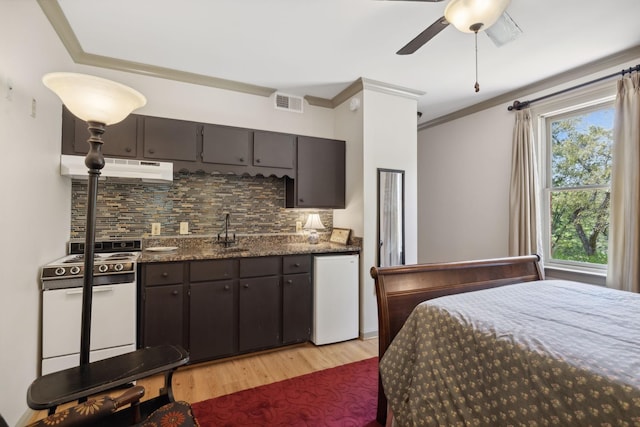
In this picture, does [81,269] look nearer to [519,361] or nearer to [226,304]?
[226,304]

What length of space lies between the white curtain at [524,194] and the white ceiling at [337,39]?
0.53 m

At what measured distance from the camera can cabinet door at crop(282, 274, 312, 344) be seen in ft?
9.43

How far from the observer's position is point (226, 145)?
294 centimetres

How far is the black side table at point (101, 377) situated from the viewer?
3.44 feet

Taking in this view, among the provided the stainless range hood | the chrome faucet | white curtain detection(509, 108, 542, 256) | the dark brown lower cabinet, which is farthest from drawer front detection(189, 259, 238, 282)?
white curtain detection(509, 108, 542, 256)

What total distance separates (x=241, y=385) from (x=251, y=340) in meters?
0.48

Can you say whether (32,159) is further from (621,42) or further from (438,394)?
(621,42)

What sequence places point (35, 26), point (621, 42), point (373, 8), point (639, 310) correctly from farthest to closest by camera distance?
point (621, 42) → point (373, 8) → point (35, 26) → point (639, 310)

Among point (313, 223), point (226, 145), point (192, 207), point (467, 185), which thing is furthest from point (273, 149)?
point (467, 185)

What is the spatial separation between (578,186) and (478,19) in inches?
91.3

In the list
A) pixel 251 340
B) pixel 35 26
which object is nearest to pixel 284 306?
pixel 251 340

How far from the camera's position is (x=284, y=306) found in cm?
287

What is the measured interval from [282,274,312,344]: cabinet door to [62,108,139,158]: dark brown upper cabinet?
5.90ft

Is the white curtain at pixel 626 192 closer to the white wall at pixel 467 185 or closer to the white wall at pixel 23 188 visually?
the white wall at pixel 467 185
